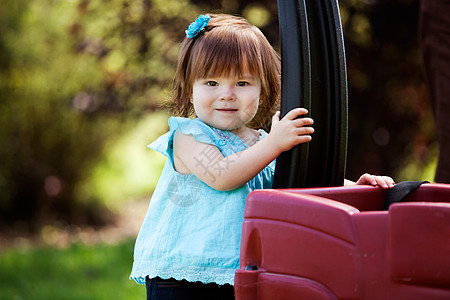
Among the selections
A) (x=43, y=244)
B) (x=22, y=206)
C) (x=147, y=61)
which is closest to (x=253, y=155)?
(x=147, y=61)

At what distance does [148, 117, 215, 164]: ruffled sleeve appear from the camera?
1781 mm

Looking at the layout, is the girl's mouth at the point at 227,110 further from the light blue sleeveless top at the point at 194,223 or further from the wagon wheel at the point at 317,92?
the wagon wheel at the point at 317,92

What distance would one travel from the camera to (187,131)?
5.92 feet

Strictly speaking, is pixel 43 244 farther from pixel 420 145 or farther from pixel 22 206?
pixel 420 145

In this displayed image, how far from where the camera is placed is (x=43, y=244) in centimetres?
655

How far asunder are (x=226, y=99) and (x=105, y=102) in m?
5.01

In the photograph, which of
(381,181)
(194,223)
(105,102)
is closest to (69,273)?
(105,102)

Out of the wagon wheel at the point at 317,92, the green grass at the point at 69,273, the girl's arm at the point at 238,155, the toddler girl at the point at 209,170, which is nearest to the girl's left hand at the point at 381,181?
the toddler girl at the point at 209,170

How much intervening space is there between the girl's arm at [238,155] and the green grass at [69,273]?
2.63 m

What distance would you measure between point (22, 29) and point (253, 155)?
5.87 meters

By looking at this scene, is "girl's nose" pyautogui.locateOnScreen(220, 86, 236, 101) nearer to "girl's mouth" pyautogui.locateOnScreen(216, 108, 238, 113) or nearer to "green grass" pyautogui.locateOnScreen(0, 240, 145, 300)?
"girl's mouth" pyautogui.locateOnScreen(216, 108, 238, 113)

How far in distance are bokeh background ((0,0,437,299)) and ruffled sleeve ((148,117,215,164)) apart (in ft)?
12.6

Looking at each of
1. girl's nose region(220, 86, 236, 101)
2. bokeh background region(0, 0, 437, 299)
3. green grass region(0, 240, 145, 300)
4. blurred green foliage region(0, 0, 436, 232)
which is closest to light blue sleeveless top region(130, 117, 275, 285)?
girl's nose region(220, 86, 236, 101)

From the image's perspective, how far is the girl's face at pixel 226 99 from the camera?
1.83m
